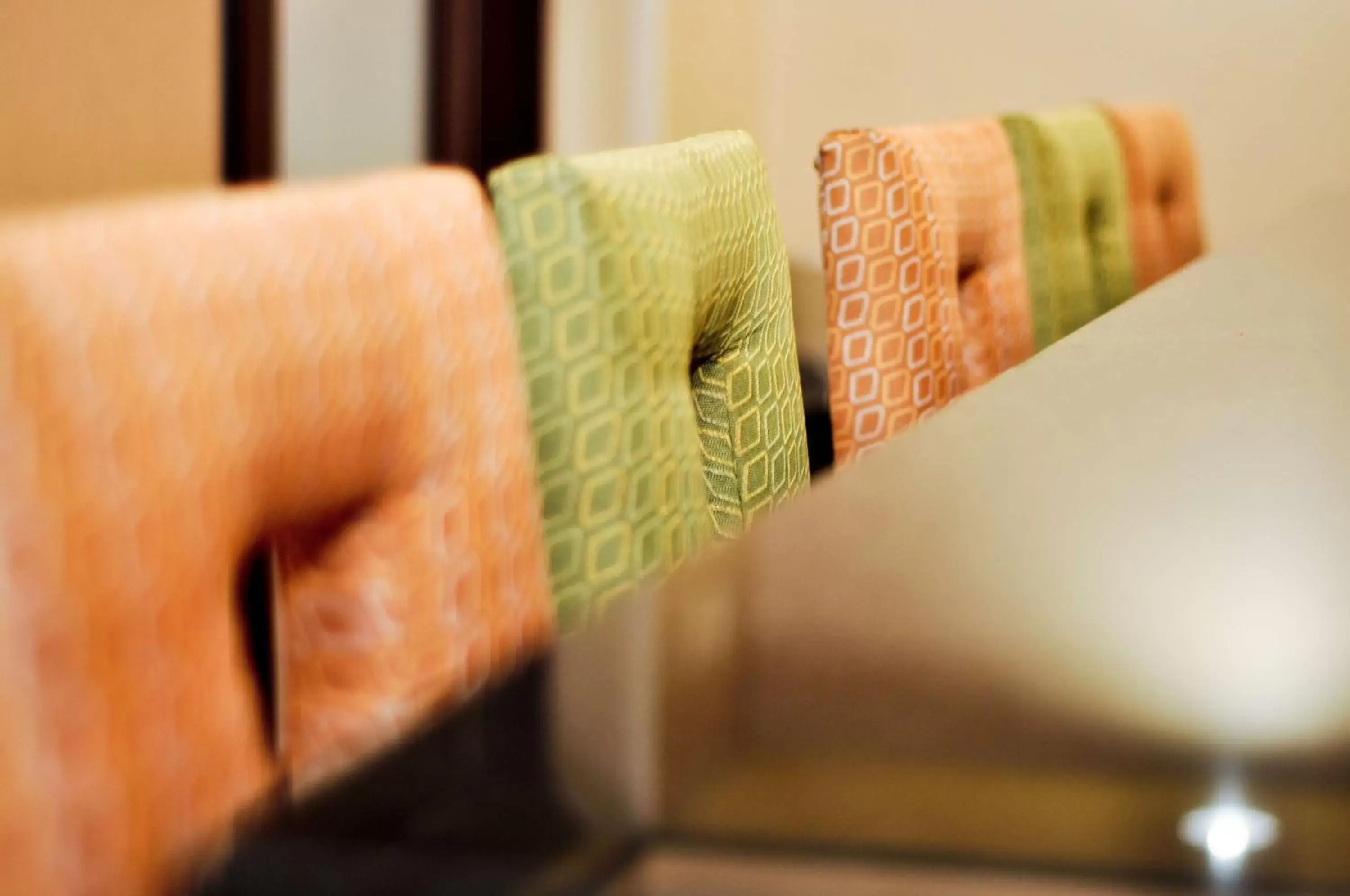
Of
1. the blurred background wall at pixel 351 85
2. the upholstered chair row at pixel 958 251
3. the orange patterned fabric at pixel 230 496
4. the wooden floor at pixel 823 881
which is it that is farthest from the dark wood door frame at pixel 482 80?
the wooden floor at pixel 823 881

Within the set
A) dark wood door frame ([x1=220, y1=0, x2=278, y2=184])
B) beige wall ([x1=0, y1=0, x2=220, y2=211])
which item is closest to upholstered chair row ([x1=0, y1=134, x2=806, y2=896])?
beige wall ([x1=0, y1=0, x2=220, y2=211])

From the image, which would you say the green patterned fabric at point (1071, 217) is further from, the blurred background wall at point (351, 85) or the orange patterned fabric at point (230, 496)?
the blurred background wall at point (351, 85)

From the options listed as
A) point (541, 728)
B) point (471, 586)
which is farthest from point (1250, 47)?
point (541, 728)

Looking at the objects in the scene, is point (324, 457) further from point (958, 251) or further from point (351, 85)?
point (351, 85)

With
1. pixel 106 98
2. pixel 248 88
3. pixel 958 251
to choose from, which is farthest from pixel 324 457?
pixel 248 88

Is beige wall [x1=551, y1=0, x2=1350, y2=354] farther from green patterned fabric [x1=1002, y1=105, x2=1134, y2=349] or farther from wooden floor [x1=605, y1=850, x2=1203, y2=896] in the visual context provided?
wooden floor [x1=605, y1=850, x2=1203, y2=896]

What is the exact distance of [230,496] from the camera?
1.39 ft

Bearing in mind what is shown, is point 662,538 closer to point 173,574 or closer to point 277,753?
point 277,753

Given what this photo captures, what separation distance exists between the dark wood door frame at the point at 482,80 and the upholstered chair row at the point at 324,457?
2.03 m

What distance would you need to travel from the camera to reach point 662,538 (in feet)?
2.20

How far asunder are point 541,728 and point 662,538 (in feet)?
1.25

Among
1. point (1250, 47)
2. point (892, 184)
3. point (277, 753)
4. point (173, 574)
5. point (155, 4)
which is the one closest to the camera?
point (173, 574)

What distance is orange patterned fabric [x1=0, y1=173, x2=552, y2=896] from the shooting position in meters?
0.35

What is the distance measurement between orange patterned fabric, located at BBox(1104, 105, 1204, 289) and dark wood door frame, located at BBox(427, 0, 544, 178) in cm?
124
